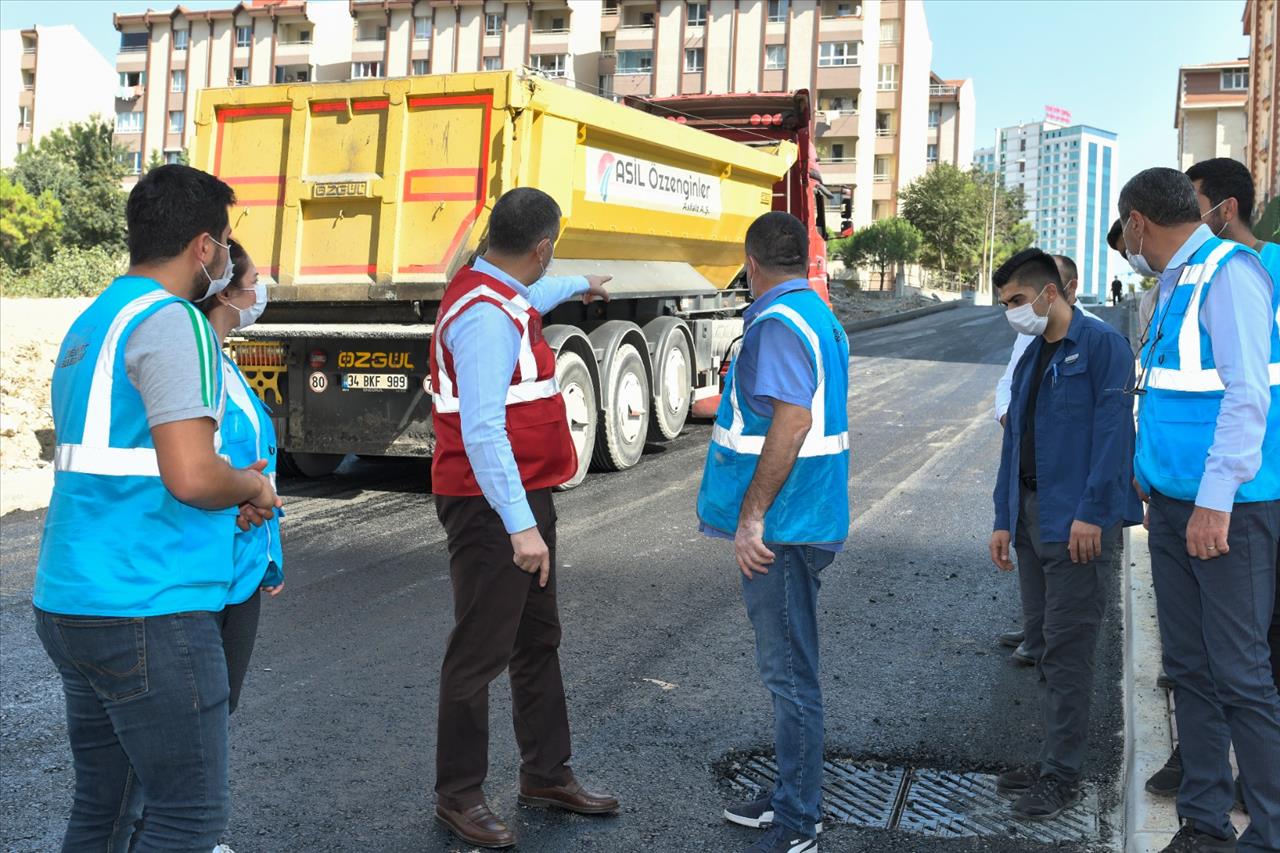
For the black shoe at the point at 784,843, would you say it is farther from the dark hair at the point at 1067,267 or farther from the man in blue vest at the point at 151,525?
the dark hair at the point at 1067,267

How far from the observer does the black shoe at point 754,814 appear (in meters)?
3.97

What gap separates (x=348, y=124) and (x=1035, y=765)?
7.12 metres

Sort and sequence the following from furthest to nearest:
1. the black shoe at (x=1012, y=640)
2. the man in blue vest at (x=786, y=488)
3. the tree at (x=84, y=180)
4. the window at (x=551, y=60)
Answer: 1. the window at (x=551, y=60)
2. the tree at (x=84, y=180)
3. the black shoe at (x=1012, y=640)
4. the man in blue vest at (x=786, y=488)

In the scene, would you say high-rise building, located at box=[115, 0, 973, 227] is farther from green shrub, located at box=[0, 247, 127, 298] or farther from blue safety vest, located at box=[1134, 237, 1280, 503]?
blue safety vest, located at box=[1134, 237, 1280, 503]

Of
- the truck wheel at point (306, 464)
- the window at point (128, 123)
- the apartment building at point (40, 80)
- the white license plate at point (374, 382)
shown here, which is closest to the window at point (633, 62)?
the window at point (128, 123)

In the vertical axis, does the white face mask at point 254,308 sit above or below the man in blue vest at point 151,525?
above

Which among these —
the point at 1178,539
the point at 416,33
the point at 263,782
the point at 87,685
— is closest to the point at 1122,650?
the point at 1178,539

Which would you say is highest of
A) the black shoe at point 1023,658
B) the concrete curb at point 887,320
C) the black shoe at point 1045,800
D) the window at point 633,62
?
the window at point 633,62

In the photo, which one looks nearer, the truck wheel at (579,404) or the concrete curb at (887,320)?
the truck wheel at (579,404)

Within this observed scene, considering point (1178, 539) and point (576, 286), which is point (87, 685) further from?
point (1178, 539)

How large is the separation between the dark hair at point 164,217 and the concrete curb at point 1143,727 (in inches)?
120

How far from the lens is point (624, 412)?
1102 cm

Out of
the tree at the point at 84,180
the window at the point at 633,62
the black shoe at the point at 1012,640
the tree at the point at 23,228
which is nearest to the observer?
the black shoe at the point at 1012,640

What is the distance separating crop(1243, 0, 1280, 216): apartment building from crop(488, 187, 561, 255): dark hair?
125ft
